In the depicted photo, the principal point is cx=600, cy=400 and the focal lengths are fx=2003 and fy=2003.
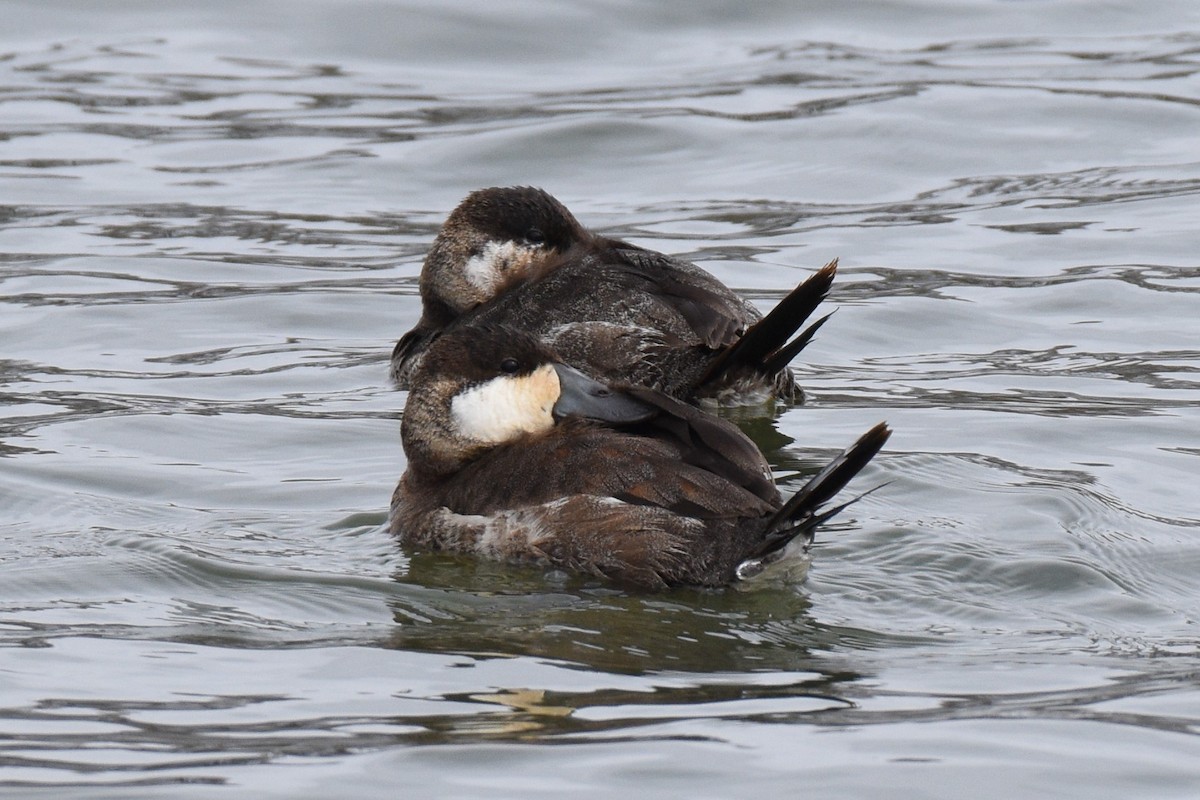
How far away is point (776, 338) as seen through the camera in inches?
284

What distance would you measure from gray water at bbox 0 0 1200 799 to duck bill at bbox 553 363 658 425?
57 cm

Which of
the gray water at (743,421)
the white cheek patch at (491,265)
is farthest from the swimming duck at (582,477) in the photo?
the white cheek patch at (491,265)

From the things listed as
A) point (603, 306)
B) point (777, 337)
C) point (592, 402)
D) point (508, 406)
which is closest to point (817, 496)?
point (592, 402)

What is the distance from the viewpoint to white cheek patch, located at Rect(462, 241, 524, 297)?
8.73 m

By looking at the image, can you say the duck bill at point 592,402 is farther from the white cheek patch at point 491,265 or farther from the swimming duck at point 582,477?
the white cheek patch at point 491,265

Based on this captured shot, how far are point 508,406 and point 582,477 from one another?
2.16 ft

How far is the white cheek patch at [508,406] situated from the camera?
6.34m

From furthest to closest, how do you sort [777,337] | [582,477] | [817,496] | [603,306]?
[603,306] → [777,337] → [582,477] → [817,496]

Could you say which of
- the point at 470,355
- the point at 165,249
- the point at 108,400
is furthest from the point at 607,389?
the point at 165,249

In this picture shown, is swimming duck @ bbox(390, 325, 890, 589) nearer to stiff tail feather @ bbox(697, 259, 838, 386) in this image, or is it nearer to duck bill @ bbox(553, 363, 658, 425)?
duck bill @ bbox(553, 363, 658, 425)

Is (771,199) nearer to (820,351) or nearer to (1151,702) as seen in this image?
(820,351)

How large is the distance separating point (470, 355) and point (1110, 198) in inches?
263

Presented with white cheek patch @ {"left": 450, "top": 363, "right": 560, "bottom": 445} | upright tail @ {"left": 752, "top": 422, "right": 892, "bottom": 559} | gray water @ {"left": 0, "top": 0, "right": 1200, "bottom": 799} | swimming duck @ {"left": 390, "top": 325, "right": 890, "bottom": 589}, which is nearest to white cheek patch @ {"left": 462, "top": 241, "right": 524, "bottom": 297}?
gray water @ {"left": 0, "top": 0, "right": 1200, "bottom": 799}

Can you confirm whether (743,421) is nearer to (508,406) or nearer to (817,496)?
(508,406)
